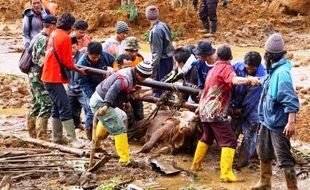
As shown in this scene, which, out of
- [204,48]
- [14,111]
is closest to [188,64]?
[204,48]

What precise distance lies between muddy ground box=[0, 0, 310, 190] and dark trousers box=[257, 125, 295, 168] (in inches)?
23.5

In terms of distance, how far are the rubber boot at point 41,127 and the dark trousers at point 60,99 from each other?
50 cm

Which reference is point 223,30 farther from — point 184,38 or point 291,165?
point 291,165

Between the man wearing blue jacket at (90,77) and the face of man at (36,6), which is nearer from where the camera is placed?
the man wearing blue jacket at (90,77)

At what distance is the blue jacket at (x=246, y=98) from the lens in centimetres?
859

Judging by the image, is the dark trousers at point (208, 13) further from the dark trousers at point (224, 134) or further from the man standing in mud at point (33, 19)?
the dark trousers at point (224, 134)

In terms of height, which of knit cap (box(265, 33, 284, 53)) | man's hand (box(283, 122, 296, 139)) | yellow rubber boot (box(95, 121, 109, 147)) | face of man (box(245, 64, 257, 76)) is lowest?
yellow rubber boot (box(95, 121, 109, 147))

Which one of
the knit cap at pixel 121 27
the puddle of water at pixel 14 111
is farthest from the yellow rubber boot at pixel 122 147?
the puddle of water at pixel 14 111

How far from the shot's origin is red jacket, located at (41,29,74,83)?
9586 mm

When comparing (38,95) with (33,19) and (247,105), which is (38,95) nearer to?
(33,19)

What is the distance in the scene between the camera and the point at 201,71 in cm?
934

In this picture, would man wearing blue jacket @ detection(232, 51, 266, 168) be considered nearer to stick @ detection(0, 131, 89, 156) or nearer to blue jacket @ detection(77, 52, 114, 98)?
stick @ detection(0, 131, 89, 156)

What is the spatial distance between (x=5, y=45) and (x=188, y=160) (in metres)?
13.4

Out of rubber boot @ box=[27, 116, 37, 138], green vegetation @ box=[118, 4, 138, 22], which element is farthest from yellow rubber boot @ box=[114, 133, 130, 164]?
green vegetation @ box=[118, 4, 138, 22]
